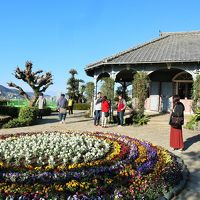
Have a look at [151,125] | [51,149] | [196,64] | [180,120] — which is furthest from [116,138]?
[196,64]

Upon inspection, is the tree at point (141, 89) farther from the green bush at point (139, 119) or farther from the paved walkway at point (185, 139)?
the paved walkway at point (185, 139)

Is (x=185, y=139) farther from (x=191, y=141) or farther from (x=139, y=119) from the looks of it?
(x=139, y=119)

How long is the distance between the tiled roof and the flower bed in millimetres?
11554

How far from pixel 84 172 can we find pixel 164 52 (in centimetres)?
1657

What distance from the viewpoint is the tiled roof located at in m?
19.9

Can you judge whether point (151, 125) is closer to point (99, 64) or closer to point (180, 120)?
point (99, 64)

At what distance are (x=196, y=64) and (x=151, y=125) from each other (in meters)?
4.73

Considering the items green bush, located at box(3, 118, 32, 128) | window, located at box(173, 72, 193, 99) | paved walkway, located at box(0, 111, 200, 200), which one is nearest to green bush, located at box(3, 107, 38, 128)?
green bush, located at box(3, 118, 32, 128)

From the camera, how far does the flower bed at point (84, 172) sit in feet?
18.1

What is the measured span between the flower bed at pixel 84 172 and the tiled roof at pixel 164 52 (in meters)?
11.6

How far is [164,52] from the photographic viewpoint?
2159 centimetres

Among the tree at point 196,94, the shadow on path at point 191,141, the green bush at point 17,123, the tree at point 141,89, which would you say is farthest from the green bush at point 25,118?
the tree at point 196,94

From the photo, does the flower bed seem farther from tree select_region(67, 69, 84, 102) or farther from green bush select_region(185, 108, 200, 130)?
tree select_region(67, 69, 84, 102)

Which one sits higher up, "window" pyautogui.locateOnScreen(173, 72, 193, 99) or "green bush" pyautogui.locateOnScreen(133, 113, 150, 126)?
"window" pyautogui.locateOnScreen(173, 72, 193, 99)
